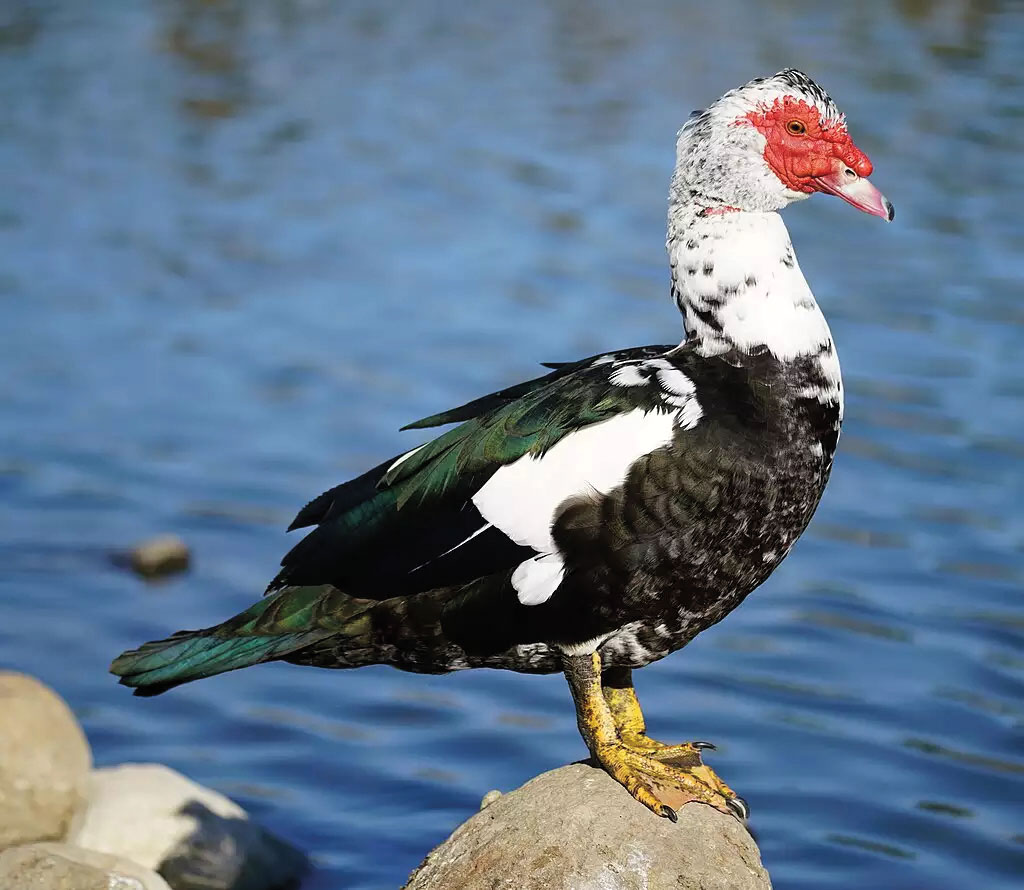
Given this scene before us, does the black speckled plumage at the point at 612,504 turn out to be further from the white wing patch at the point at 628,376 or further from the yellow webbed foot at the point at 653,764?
the yellow webbed foot at the point at 653,764

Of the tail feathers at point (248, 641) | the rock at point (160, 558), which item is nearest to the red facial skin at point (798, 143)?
the tail feathers at point (248, 641)

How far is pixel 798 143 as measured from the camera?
482cm

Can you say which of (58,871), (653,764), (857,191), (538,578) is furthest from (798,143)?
(58,871)

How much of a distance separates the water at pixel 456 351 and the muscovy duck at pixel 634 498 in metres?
2.51

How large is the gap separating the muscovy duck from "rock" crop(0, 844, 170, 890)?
1.08m

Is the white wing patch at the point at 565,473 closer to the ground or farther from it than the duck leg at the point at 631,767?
farther from it

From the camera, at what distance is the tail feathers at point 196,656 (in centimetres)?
482

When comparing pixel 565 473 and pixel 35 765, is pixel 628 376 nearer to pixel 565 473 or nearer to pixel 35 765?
pixel 565 473

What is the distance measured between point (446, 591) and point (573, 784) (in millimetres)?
650

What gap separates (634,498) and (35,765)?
115 inches

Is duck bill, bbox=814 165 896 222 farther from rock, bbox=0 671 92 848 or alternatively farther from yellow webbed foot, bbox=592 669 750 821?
rock, bbox=0 671 92 848

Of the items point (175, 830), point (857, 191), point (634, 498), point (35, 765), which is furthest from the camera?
point (175, 830)

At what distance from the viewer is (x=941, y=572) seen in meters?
8.90

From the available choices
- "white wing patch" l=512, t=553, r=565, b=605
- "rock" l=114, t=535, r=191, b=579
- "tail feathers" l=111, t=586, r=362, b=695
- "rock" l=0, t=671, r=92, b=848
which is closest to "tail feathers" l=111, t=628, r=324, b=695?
"tail feathers" l=111, t=586, r=362, b=695
